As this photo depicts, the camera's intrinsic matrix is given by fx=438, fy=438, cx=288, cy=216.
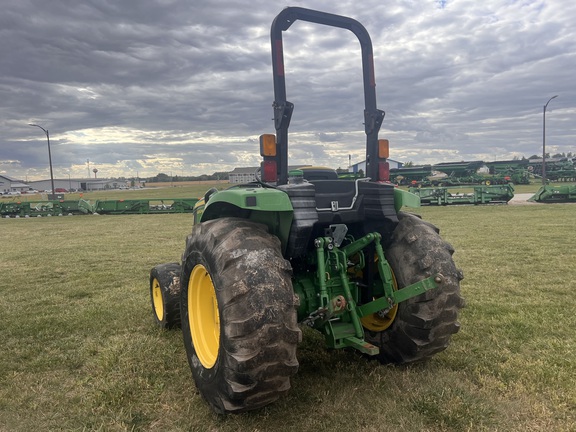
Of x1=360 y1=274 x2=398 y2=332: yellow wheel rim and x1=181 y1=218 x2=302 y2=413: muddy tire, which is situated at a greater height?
x1=181 y1=218 x2=302 y2=413: muddy tire

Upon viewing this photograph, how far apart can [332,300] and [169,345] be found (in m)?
2.15

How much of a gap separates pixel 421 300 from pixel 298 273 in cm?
105

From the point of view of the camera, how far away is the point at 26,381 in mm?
3834

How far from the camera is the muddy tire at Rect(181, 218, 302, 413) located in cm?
269

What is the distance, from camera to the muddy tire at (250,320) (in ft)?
8.81

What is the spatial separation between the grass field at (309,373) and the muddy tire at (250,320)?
16.4 inches

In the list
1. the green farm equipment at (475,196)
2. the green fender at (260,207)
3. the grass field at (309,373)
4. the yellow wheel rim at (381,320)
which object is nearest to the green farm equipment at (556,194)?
the green farm equipment at (475,196)

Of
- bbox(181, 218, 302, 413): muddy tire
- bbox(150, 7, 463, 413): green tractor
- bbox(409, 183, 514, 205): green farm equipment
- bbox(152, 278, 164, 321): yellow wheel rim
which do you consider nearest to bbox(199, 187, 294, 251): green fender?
bbox(150, 7, 463, 413): green tractor

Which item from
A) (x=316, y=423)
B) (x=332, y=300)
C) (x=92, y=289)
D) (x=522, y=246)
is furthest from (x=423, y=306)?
(x=522, y=246)

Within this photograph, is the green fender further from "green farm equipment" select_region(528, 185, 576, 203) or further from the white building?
the white building

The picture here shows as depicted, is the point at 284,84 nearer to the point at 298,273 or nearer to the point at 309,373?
the point at 298,273

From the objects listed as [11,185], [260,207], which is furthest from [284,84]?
A: [11,185]

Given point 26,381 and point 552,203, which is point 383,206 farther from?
point 552,203

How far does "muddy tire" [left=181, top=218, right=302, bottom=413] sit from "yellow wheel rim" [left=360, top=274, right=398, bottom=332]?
1.27m
